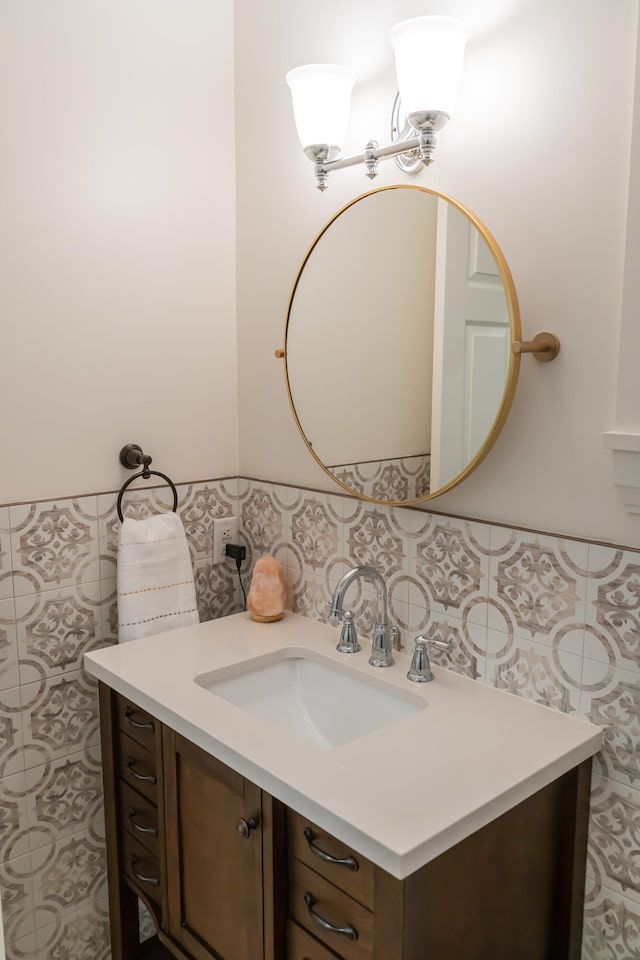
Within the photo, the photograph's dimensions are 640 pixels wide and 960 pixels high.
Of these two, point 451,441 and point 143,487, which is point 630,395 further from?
point 143,487

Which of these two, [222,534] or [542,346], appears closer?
[542,346]

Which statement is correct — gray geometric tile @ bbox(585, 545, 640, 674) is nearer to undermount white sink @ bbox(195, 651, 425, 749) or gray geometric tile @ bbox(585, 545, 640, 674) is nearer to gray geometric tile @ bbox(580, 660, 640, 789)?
gray geometric tile @ bbox(580, 660, 640, 789)

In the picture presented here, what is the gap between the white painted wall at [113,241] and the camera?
1.61 metres

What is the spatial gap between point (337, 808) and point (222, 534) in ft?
3.44

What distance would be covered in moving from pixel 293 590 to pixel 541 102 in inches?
47.9

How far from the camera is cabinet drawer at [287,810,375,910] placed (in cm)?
109

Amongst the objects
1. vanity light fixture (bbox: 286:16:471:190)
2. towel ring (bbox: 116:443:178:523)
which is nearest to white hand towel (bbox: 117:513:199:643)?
towel ring (bbox: 116:443:178:523)

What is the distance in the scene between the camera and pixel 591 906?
1325mm

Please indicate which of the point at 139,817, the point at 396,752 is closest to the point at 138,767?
the point at 139,817

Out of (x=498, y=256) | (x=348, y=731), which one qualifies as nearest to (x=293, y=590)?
(x=348, y=731)

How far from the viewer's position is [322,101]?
4.98 feet

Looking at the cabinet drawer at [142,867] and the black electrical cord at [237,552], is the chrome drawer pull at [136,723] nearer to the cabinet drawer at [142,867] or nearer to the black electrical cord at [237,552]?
the cabinet drawer at [142,867]

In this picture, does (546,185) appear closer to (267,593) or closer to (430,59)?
(430,59)

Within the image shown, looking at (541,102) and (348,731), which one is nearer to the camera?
(541,102)
